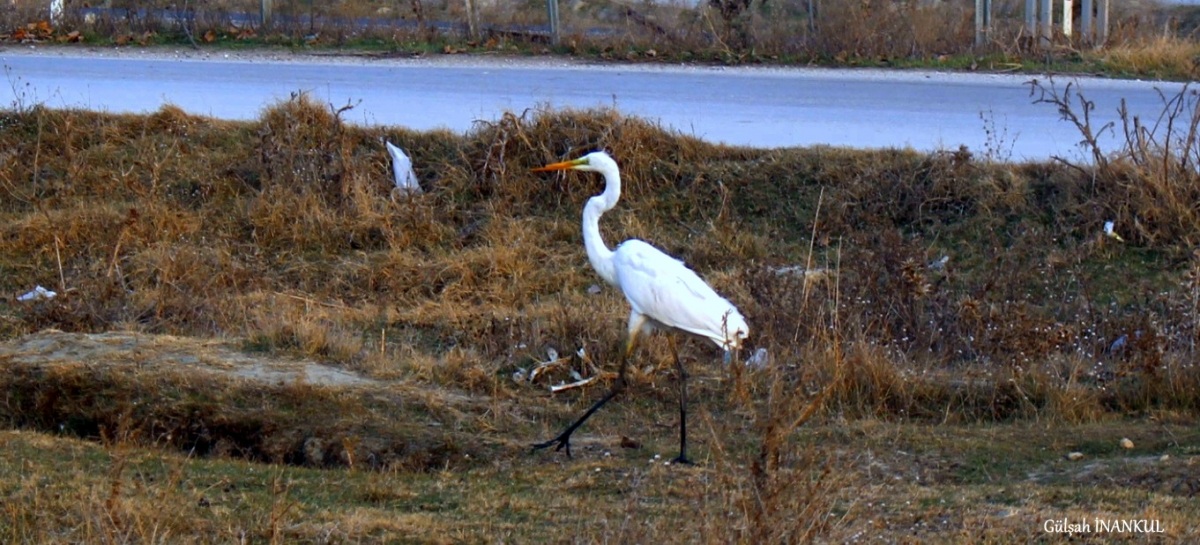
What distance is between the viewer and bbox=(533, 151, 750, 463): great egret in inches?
245

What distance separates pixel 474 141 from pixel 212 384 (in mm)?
4151

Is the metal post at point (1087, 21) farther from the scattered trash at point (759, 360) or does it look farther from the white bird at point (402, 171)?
the scattered trash at point (759, 360)

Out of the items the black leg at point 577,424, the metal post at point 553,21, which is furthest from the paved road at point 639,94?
the black leg at point 577,424

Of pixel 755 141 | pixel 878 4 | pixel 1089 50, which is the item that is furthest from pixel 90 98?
pixel 1089 50

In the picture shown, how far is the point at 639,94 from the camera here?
12727 millimetres

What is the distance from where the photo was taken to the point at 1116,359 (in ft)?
24.5

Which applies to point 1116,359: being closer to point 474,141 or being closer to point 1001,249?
point 1001,249

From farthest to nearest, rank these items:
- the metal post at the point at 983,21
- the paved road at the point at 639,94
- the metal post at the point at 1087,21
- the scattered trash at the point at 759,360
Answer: the metal post at the point at 1087,21 → the metal post at the point at 983,21 → the paved road at the point at 639,94 → the scattered trash at the point at 759,360

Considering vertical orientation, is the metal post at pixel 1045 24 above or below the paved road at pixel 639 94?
above

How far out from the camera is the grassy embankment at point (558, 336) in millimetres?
4879

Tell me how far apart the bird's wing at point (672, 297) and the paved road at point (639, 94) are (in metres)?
4.20

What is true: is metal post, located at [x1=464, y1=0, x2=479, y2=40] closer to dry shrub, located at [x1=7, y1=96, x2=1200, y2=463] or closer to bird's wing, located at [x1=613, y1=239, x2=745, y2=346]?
dry shrub, located at [x1=7, y1=96, x2=1200, y2=463]

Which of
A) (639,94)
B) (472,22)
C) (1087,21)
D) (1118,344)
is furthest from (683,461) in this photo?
(1087,21)

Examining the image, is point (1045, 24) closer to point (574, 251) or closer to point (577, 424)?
point (574, 251)
